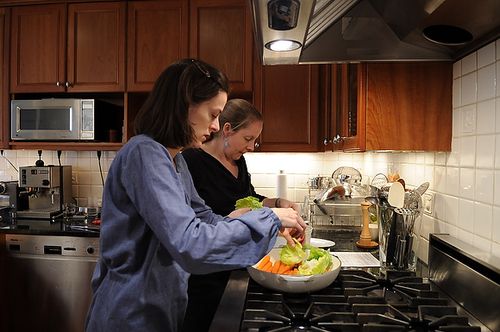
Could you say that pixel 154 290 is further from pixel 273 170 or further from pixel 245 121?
pixel 273 170

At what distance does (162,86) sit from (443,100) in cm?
94

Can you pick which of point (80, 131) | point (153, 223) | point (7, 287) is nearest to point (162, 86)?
point (153, 223)

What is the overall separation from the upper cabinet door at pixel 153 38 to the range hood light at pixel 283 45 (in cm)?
157

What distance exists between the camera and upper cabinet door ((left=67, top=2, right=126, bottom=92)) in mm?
2541

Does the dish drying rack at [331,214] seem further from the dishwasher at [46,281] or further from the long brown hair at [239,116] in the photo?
the dishwasher at [46,281]

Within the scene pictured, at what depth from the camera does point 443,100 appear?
1308 millimetres

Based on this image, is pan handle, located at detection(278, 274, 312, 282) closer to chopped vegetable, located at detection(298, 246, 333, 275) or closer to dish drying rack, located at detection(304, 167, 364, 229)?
chopped vegetable, located at detection(298, 246, 333, 275)

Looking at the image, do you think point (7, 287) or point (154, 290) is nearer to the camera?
point (154, 290)

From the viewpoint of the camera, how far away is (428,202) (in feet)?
4.89

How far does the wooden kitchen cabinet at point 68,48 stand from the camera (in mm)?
2547

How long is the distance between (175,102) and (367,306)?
0.73 m

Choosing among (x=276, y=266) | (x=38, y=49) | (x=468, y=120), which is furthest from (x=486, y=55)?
(x=38, y=49)

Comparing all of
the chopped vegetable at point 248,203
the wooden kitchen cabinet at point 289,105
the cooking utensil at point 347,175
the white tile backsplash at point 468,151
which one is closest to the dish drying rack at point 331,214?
the cooking utensil at point 347,175

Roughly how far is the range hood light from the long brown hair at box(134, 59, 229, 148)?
0.19 metres
